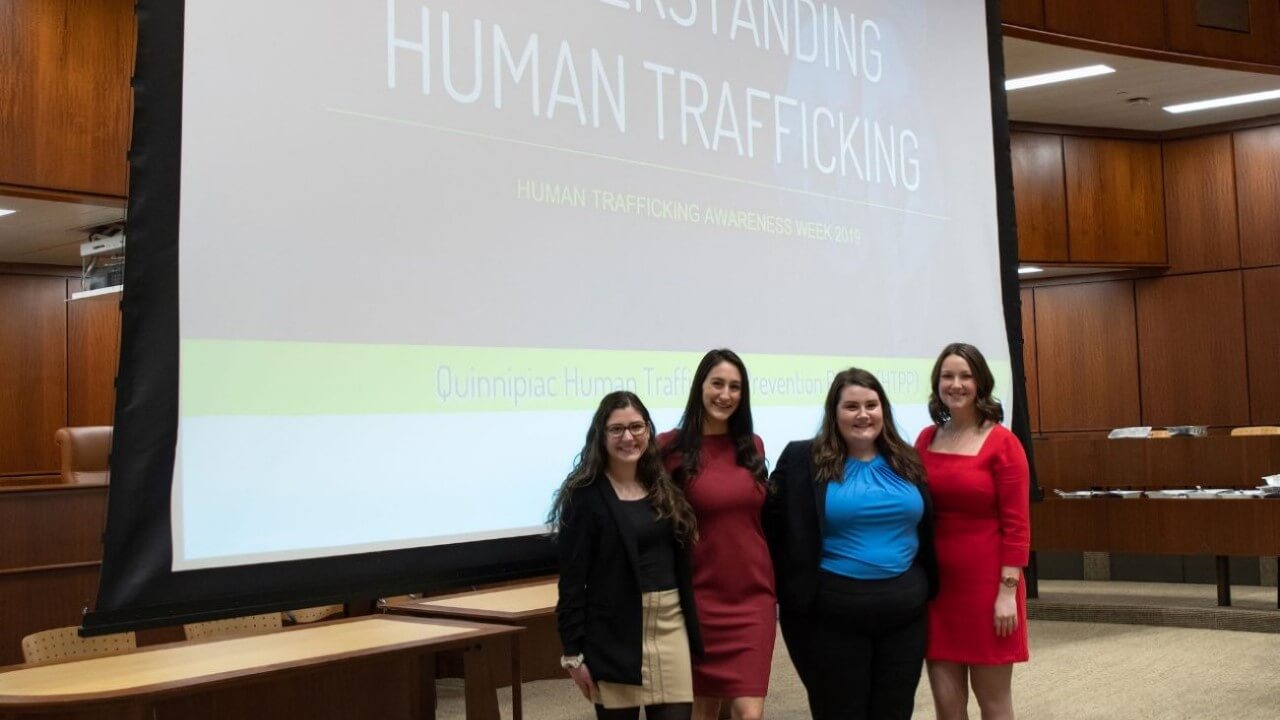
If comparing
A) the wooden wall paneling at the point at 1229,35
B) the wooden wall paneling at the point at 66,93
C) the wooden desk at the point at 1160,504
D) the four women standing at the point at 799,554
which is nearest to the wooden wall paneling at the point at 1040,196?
the wooden desk at the point at 1160,504

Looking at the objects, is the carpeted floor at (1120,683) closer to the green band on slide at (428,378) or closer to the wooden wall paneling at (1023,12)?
the green band on slide at (428,378)

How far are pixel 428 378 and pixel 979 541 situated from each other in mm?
1589

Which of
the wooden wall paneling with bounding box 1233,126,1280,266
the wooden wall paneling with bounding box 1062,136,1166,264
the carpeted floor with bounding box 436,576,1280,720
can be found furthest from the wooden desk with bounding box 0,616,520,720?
→ the wooden wall paneling with bounding box 1233,126,1280,266

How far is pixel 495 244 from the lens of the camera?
10.8ft

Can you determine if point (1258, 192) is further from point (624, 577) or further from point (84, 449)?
point (84, 449)

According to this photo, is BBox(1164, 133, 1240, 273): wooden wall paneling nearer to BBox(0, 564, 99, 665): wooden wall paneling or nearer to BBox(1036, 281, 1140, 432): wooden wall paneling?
BBox(1036, 281, 1140, 432): wooden wall paneling

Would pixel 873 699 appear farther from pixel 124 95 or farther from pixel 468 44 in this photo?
pixel 124 95

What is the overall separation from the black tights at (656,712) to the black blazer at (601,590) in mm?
88

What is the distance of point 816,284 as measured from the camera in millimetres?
4234

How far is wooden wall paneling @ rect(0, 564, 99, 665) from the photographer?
5.72m

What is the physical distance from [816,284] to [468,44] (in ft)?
5.17

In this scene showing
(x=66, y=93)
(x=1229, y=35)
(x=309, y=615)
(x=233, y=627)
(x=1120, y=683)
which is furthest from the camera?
(x=1229, y=35)

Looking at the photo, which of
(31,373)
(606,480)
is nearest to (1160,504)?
(606,480)

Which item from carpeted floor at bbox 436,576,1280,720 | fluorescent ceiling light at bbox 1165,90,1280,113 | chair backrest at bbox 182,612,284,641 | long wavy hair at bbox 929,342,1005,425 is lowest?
carpeted floor at bbox 436,576,1280,720
